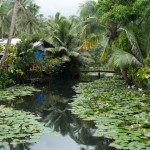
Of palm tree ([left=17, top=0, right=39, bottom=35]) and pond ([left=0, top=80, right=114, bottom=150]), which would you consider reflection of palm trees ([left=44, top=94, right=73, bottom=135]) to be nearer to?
pond ([left=0, top=80, right=114, bottom=150])

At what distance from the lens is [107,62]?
1752 centimetres

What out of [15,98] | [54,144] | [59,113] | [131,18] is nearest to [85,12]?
[131,18]

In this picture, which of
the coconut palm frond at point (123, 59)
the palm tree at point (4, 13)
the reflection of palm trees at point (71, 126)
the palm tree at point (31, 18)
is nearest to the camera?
the reflection of palm trees at point (71, 126)

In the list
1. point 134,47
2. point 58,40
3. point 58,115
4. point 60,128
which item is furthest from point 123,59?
A: point 58,40

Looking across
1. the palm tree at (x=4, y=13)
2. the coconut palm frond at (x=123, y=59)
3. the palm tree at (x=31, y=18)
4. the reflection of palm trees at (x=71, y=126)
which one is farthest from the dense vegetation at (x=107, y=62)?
the palm tree at (x=4, y=13)

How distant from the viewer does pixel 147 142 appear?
6285 mm

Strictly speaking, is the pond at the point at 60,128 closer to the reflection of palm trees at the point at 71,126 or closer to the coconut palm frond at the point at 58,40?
the reflection of palm trees at the point at 71,126

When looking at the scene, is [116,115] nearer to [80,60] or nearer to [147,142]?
[147,142]

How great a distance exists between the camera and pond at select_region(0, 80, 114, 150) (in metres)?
6.73

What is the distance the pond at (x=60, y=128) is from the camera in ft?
22.1

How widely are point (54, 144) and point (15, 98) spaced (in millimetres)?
5874

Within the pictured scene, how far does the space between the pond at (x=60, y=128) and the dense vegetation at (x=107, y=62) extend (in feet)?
0.98

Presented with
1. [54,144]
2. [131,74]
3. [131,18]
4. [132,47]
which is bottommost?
[54,144]

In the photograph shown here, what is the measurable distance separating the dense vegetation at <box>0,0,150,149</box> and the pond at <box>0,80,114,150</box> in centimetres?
30
